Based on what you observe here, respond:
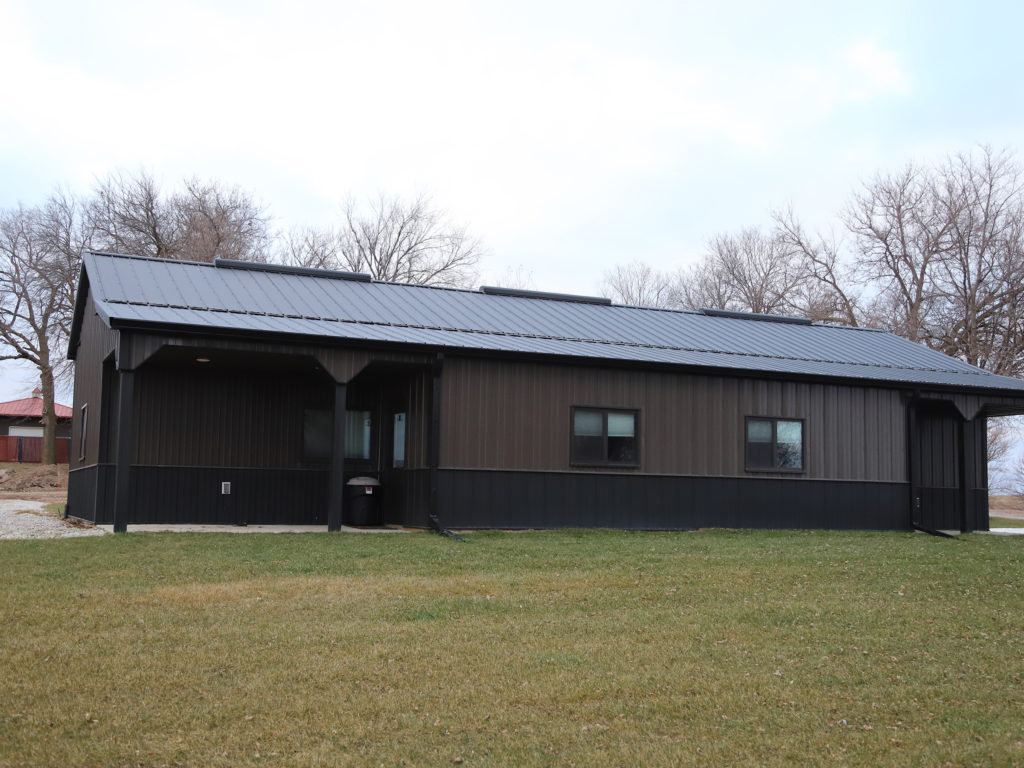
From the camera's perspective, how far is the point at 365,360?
48.9ft

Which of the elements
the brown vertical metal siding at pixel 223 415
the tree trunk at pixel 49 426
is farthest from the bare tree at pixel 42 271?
the brown vertical metal siding at pixel 223 415

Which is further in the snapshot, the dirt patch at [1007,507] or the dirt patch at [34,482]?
the dirt patch at [34,482]

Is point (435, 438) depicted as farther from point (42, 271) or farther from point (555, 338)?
point (42, 271)

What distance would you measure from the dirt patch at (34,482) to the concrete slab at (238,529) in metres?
16.9

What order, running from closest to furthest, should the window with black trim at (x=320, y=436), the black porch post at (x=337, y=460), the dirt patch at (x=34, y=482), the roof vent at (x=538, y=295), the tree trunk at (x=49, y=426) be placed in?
the black porch post at (x=337, y=460)
the window with black trim at (x=320, y=436)
the roof vent at (x=538, y=295)
the dirt patch at (x=34, y=482)
the tree trunk at (x=49, y=426)

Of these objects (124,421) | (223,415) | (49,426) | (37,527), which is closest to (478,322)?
(223,415)

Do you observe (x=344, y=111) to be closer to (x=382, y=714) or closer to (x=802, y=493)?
(x=802, y=493)

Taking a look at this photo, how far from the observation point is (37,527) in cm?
1526

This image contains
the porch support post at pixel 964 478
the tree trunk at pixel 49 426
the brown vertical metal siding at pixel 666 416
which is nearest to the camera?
the brown vertical metal siding at pixel 666 416

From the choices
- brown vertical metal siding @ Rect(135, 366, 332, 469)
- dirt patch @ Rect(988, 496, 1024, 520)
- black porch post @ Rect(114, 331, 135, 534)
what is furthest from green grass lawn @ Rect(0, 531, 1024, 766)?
dirt patch @ Rect(988, 496, 1024, 520)

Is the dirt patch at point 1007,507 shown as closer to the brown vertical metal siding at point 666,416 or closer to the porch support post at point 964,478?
the porch support post at point 964,478

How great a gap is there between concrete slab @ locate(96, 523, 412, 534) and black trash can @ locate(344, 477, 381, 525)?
234 millimetres

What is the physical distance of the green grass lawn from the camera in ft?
16.2

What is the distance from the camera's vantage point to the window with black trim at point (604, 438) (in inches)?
643
